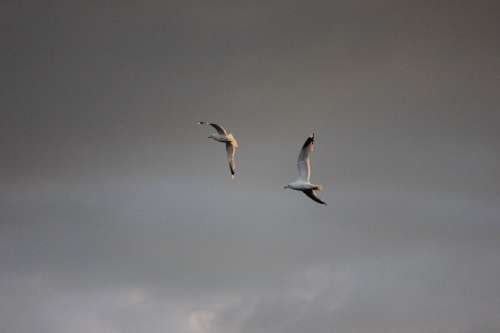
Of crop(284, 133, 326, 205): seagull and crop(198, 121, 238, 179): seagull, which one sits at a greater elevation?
crop(198, 121, 238, 179): seagull

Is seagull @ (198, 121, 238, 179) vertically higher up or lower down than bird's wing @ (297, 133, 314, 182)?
higher up

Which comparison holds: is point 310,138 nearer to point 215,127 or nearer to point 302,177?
point 302,177

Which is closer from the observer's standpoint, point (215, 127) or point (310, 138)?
point (310, 138)

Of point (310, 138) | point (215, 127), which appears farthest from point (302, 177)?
point (215, 127)

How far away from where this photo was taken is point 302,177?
3273 inches

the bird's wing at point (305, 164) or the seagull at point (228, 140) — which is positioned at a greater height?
the seagull at point (228, 140)

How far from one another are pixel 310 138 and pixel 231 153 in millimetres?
14541

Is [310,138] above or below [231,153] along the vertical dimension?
below

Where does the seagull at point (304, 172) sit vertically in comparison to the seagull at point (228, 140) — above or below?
below

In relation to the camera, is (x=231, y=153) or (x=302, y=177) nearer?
(x=302, y=177)

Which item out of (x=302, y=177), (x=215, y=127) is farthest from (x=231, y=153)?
(x=302, y=177)

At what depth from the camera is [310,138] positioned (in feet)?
267

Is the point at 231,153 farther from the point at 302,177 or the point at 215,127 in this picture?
the point at 302,177

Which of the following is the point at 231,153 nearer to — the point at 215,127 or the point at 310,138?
the point at 215,127
